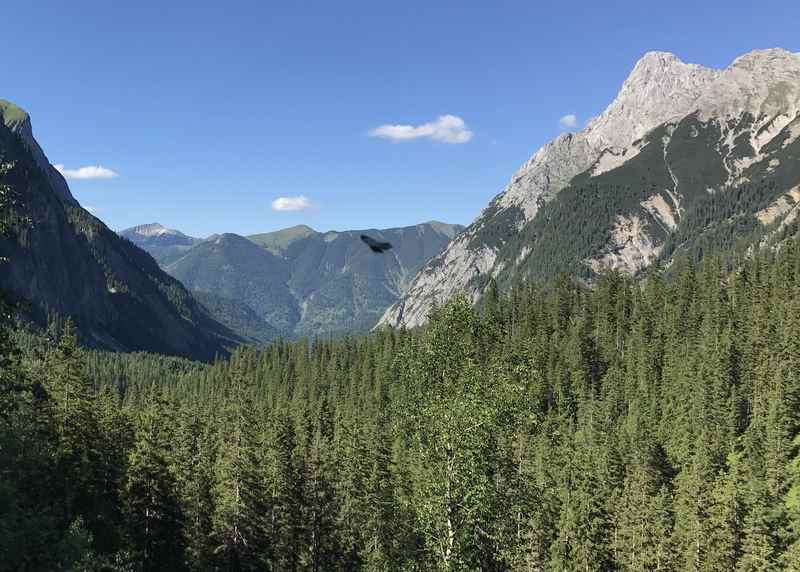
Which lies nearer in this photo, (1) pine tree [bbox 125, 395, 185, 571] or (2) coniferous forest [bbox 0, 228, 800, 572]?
(2) coniferous forest [bbox 0, 228, 800, 572]

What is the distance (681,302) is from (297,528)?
83.4m

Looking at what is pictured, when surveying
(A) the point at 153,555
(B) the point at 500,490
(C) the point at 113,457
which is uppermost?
(B) the point at 500,490

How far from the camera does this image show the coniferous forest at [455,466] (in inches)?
1075

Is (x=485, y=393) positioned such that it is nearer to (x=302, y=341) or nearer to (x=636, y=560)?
(x=636, y=560)

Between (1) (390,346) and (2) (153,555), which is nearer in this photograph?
(2) (153,555)

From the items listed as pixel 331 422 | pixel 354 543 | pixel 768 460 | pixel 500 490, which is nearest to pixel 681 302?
pixel 768 460

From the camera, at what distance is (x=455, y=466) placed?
26594 mm

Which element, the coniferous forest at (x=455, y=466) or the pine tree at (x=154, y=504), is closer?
the coniferous forest at (x=455, y=466)

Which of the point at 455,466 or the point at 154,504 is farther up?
the point at 455,466

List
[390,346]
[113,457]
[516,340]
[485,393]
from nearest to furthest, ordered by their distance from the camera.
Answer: [485,393] < [113,457] < [516,340] < [390,346]

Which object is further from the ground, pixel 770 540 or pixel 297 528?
pixel 770 540

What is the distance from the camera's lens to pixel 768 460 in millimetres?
58938

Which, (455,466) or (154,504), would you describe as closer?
(455,466)

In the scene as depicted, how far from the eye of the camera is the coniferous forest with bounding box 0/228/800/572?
2731cm
